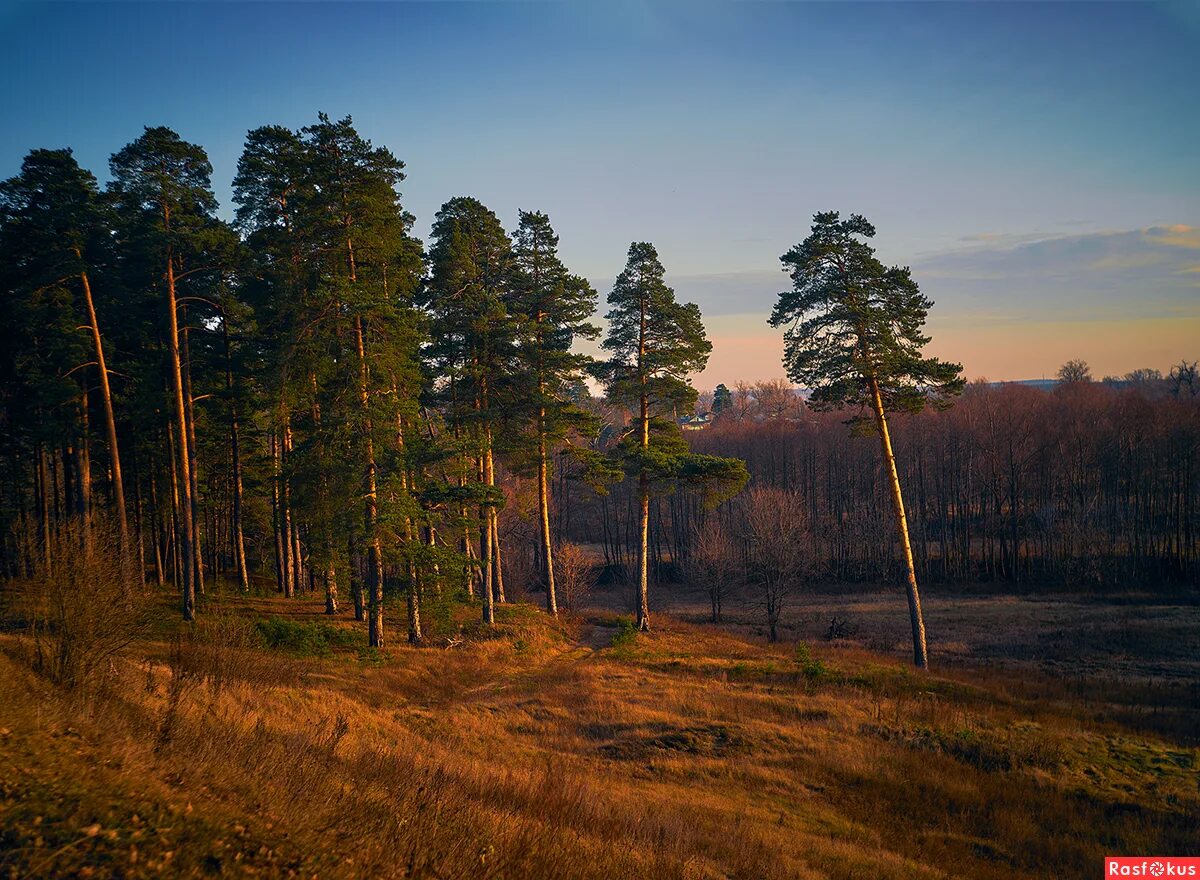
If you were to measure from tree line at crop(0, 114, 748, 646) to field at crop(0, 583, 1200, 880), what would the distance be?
3.70 meters

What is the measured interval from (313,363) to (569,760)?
1351 centimetres

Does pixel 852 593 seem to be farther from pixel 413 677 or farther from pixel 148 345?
pixel 148 345

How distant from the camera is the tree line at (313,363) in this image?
18906 millimetres

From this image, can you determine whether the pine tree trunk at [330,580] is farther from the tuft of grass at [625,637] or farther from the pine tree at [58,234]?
the tuft of grass at [625,637]

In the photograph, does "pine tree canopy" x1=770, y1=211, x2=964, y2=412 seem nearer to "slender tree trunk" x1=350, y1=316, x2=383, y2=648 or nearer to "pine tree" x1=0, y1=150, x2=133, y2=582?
"slender tree trunk" x1=350, y1=316, x2=383, y2=648

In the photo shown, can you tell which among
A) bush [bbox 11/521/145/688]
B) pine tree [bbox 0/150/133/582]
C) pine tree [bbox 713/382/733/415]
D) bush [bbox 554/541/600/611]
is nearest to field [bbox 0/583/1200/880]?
bush [bbox 11/521/145/688]

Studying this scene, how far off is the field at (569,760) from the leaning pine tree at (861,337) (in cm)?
687

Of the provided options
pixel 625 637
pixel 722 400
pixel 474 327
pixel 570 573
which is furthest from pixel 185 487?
pixel 722 400

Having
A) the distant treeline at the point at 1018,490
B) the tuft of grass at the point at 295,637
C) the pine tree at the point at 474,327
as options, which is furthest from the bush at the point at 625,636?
the distant treeline at the point at 1018,490

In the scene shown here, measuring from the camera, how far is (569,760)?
13133 mm

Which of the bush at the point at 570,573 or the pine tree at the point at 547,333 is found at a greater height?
the pine tree at the point at 547,333

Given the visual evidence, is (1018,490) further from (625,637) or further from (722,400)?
(722,400)

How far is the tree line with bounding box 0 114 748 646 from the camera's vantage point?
1891 centimetres

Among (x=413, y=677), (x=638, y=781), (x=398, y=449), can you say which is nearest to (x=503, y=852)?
(x=638, y=781)
